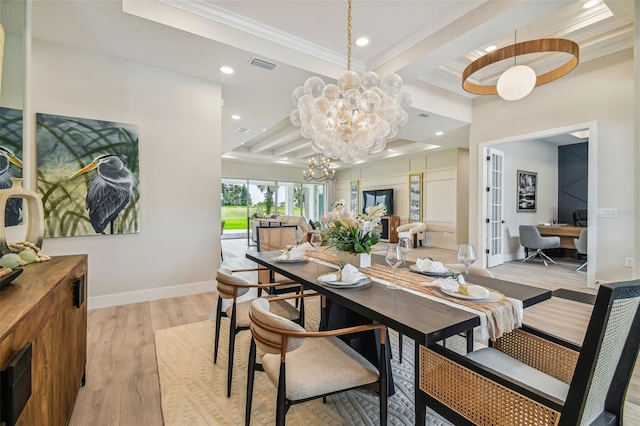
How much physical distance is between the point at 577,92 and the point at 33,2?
21.6 ft

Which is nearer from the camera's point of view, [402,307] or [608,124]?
[402,307]

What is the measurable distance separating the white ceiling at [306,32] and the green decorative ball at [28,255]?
2.33 meters

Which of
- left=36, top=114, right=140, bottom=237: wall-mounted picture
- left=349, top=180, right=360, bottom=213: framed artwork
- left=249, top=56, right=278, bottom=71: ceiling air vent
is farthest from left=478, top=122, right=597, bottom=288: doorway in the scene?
left=349, top=180, right=360, bottom=213: framed artwork

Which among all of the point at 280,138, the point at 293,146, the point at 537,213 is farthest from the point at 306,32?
the point at 537,213

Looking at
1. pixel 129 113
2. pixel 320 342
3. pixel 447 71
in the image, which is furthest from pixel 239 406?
pixel 447 71

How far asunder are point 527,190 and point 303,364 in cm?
762

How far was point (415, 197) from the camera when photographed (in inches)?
373

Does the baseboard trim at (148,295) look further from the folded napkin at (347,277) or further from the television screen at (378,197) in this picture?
the television screen at (378,197)

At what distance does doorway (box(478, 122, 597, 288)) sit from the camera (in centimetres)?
401

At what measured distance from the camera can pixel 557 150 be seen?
24.8 feet

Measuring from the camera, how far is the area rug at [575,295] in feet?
11.9

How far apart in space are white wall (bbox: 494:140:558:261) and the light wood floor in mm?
2063

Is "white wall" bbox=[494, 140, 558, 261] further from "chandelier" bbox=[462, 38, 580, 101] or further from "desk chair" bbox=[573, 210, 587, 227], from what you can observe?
"chandelier" bbox=[462, 38, 580, 101]

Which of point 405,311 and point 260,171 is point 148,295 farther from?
point 260,171
